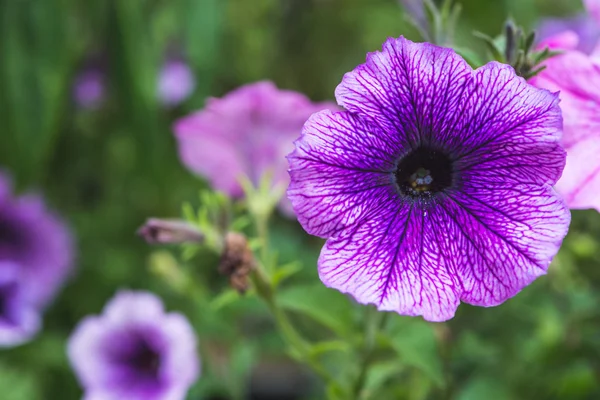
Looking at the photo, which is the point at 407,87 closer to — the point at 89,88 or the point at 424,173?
the point at 424,173

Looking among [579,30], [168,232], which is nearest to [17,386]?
[168,232]

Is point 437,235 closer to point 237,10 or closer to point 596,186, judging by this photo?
point 596,186

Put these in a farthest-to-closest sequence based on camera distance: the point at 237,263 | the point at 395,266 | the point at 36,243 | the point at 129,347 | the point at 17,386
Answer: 1. the point at 36,243
2. the point at 17,386
3. the point at 129,347
4. the point at 237,263
5. the point at 395,266

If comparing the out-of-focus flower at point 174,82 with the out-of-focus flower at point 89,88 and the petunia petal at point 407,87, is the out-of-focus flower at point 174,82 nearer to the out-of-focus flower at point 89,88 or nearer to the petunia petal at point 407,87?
the out-of-focus flower at point 89,88

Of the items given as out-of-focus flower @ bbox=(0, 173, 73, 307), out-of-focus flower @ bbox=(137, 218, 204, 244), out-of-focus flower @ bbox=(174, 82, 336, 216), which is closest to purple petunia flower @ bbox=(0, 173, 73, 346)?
out-of-focus flower @ bbox=(0, 173, 73, 307)

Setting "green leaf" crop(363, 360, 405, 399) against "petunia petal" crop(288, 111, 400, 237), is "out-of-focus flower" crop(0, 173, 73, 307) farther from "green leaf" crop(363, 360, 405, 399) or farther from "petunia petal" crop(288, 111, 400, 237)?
"petunia petal" crop(288, 111, 400, 237)

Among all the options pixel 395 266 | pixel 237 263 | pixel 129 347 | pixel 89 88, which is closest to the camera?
pixel 395 266

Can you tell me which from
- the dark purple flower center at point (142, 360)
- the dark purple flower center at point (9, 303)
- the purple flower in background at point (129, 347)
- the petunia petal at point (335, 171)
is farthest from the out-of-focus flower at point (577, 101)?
the dark purple flower center at point (9, 303)
